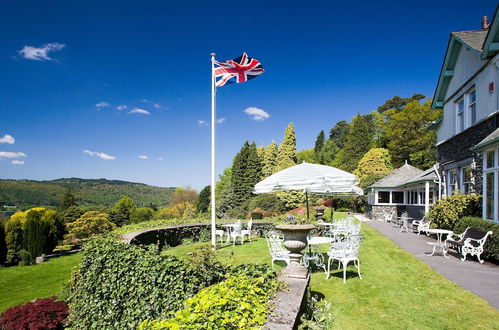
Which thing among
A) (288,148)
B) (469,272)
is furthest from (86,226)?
(288,148)

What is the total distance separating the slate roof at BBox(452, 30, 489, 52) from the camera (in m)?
11.8

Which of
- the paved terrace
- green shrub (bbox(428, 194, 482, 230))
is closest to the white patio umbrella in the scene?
the paved terrace

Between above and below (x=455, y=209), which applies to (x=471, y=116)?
above

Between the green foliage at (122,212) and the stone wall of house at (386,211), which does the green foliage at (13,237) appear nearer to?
the green foliage at (122,212)

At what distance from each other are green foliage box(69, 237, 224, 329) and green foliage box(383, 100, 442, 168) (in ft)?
131

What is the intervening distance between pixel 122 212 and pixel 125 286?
39560 millimetres

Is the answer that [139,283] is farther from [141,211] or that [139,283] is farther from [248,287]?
[141,211]

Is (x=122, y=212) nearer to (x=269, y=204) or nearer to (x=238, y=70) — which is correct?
(x=269, y=204)

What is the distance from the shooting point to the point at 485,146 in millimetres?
9188

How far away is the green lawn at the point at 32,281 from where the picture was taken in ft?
36.6

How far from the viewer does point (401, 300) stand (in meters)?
5.60

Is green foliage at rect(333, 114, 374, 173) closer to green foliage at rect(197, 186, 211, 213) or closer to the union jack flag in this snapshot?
green foliage at rect(197, 186, 211, 213)

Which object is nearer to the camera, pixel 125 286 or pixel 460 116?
pixel 125 286

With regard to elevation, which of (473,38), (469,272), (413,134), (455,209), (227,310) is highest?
(413,134)
